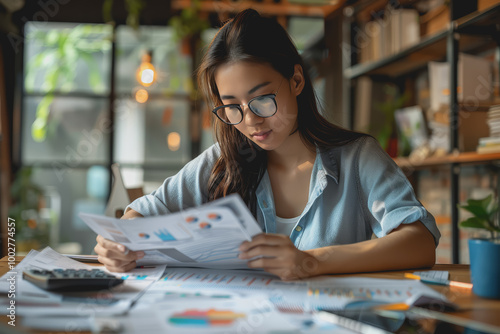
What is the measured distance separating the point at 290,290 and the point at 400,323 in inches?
8.8

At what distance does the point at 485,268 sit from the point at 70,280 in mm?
683

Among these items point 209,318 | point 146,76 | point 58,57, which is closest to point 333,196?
point 209,318

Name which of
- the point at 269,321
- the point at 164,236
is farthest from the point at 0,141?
the point at 269,321

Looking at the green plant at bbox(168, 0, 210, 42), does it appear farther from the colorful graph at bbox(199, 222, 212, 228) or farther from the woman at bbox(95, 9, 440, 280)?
the colorful graph at bbox(199, 222, 212, 228)

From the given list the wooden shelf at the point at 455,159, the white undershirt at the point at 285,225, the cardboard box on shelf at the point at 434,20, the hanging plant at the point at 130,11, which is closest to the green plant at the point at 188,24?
the hanging plant at the point at 130,11

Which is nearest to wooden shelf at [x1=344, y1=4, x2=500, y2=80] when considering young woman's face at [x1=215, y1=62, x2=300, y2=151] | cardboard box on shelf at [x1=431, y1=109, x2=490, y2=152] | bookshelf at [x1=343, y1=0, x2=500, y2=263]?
bookshelf at [x1=343, y1=0, x2=500, y2=263]

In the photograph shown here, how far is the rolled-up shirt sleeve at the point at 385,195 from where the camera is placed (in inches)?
42.7

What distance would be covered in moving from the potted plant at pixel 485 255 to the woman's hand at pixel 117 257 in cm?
63

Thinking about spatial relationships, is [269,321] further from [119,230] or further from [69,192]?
[69,192]

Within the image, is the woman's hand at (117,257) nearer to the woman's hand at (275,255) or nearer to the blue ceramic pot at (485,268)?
the woman's hand at (275,255)

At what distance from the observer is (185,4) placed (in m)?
3.89

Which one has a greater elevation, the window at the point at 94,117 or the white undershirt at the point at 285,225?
the window at the point at 94,117

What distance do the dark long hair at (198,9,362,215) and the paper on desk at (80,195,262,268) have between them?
1.39 feet

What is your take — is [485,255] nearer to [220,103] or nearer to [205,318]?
[205,318]
